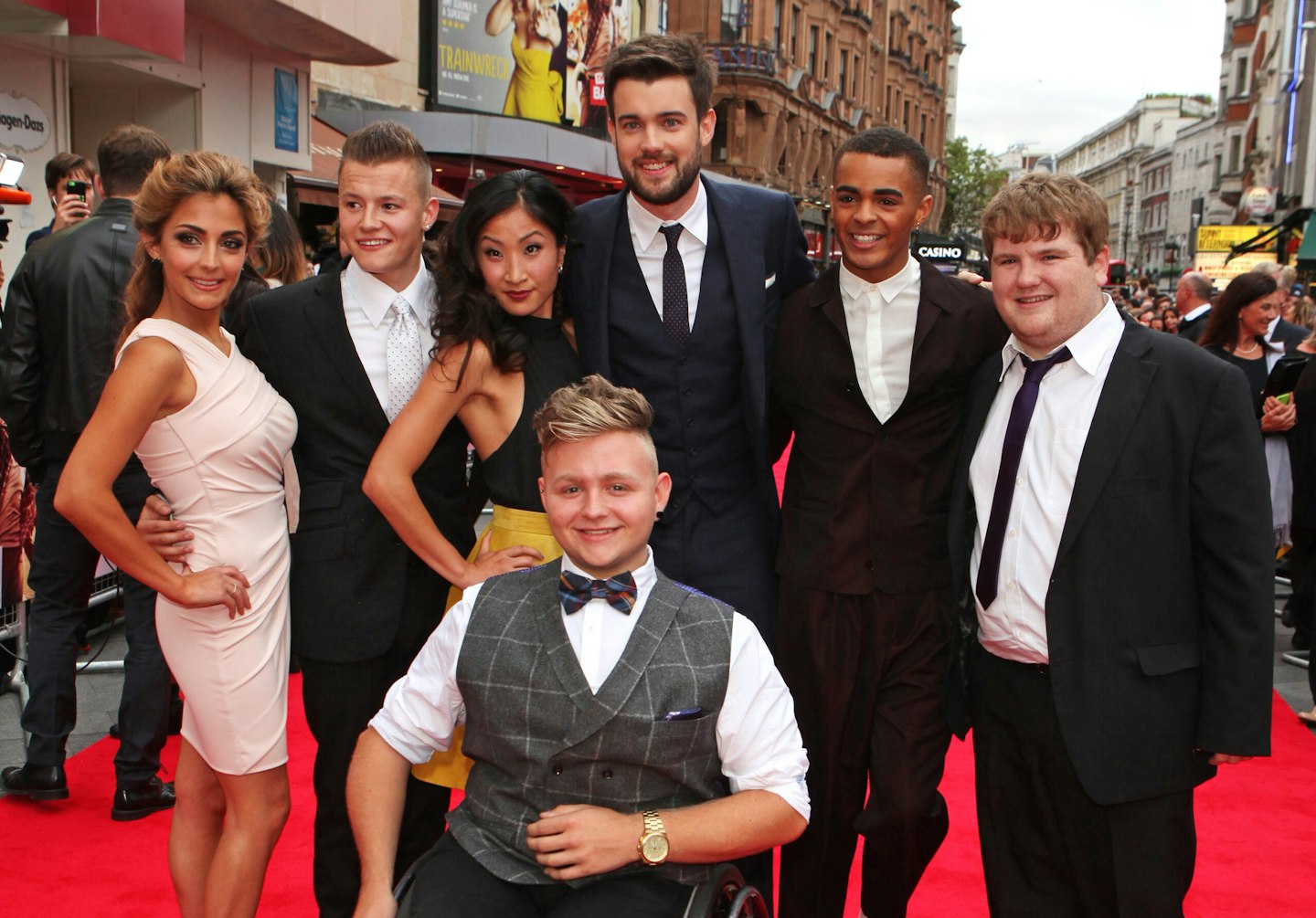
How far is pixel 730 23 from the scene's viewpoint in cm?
3444

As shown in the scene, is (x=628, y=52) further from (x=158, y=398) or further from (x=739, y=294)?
(x=158, y=398)

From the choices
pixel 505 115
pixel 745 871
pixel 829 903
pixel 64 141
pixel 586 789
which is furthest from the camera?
pixel 505 115

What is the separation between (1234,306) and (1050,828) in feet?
16.6

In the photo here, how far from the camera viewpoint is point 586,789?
2234mm

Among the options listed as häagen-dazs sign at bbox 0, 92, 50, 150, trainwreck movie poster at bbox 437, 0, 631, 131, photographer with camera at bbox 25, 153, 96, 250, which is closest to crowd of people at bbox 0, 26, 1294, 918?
photographer with camera at bbox 25, 153, 96, 250

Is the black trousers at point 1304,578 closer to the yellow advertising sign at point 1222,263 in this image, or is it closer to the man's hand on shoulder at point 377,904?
the man's hand on shoulder at point 377,904

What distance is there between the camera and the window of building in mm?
34156

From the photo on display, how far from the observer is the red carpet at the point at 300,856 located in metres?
3.57

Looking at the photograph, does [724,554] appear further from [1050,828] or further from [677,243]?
[1050,828]

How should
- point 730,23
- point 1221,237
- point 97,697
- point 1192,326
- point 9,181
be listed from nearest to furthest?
point 9,181
point 97,697
point 1192,326
point 1221,237
point 730,23

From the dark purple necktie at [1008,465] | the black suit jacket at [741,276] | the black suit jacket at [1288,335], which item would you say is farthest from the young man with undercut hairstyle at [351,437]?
the black suit jacket at [1288,335]

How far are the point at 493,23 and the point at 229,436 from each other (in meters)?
17.6

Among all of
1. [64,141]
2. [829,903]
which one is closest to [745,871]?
[829,903]

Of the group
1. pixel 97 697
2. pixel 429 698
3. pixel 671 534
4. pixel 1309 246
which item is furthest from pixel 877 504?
pixel 1309 246
